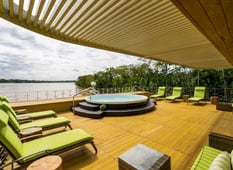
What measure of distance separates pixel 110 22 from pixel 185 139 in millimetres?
3753

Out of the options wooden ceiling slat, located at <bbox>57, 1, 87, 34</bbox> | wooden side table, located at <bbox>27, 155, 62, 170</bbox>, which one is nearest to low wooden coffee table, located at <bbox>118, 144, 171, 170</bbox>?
wooden side table, located at <bbox>27, 155, 62, 170</bbox>

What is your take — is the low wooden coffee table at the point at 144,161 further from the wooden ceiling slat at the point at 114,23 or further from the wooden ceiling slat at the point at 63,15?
the wooden ceiling slat at the point at 63,15

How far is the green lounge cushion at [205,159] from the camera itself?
1.80m

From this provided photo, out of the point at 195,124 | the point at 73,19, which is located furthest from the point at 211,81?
the point at 73,19

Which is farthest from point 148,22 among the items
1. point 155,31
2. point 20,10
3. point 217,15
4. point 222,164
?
point 222,164

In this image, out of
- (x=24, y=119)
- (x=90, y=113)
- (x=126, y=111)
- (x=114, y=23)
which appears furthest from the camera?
(x=126, y=111)

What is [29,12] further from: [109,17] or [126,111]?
[126,111]

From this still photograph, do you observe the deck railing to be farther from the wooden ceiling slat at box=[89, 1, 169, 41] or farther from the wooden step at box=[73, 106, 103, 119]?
the wooden ceiling slat at box=[89, 1, 169, 41]

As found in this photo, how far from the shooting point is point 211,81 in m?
14.0

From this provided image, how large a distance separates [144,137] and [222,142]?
189cm

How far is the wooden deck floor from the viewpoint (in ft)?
8.93

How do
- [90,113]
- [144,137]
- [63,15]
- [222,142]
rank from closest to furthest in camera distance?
[222,142], [63,15], [144,137], [90,113]

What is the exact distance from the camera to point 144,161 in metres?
1.89

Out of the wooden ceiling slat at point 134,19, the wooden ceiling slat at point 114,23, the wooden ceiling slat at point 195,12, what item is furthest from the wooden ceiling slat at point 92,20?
the wooden ceiling slat at point 195,12
